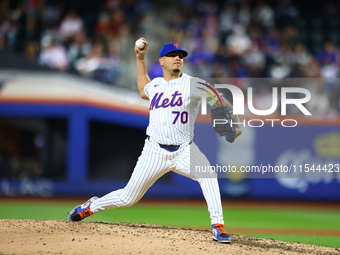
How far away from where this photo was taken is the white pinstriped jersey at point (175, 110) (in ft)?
17.1

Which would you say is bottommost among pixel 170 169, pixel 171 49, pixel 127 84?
pixel 170 169

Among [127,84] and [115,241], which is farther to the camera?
[127,84]

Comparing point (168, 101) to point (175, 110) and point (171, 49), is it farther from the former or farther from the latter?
point (171, 49)

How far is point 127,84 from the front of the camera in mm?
11953

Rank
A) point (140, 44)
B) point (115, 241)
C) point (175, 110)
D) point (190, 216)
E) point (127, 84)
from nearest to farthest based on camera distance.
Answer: point (115, 241), point (175, 110), point (140, 44), point (190, 216), point (127, 84)

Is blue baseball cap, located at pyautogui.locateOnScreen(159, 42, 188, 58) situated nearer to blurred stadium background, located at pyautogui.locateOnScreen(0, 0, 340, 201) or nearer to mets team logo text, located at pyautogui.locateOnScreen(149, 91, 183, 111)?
mets team logo text, located at pyautogui.locateOnScreen(149, 91, 183, 111)

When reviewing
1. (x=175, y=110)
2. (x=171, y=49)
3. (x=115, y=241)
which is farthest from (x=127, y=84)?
(x=115, y=241)

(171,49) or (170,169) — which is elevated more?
(171,49)

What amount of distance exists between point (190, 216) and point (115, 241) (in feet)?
15.5

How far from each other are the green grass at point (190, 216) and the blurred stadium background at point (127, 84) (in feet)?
3.88

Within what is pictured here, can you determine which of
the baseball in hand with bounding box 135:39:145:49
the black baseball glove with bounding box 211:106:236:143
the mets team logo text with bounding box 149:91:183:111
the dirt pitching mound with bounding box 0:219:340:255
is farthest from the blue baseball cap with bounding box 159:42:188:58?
the dirt pitching mound with bounding box 0:219:340:255

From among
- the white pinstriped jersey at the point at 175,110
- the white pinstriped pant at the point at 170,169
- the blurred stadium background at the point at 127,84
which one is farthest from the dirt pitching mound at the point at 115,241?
the blurred stadium background at the point at 127,84

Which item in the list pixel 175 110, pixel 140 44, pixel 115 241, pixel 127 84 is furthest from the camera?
pixel 127 84

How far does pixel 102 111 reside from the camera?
39.9 feet
